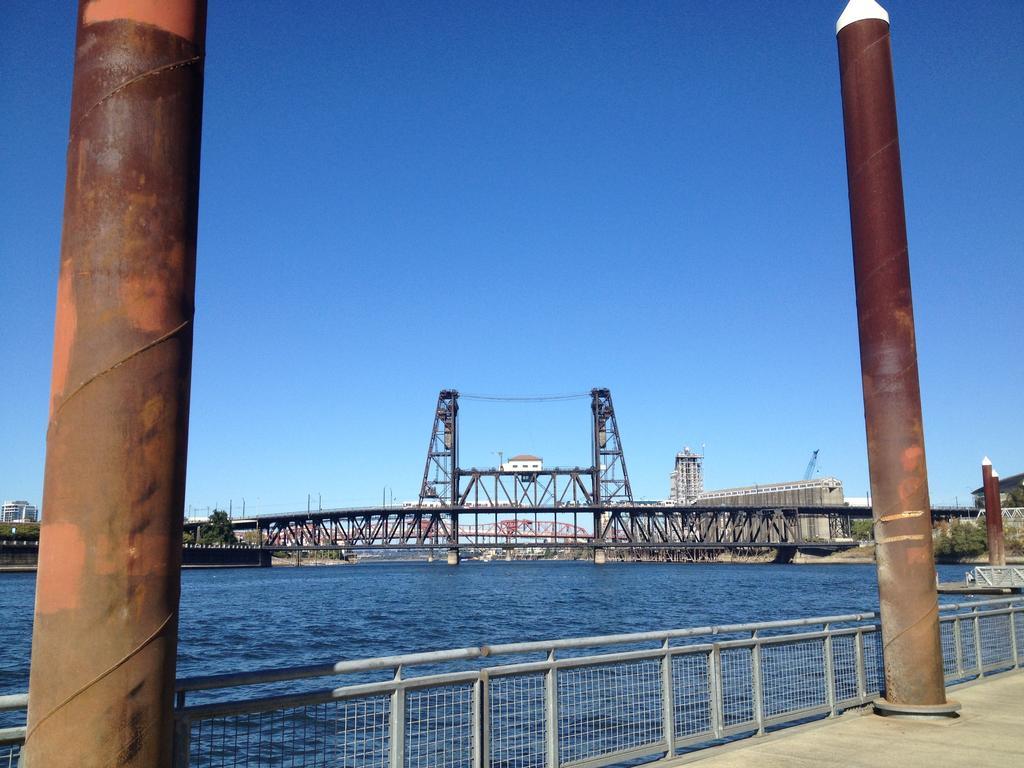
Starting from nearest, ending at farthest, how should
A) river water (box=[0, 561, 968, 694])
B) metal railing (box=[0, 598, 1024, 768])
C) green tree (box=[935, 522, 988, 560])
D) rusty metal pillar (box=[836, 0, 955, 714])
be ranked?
metal railing (box=[0, 598, 1024, 768]), rusty metal pillar (box=[836, 0, 955, 714]), river water (box=[0, 561, 968, 694]), green tree (box=[935, 522, 988, 560])

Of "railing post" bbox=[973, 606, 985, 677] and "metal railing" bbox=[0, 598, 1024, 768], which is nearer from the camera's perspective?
"metal railing" bbox=[0, 598, 1024, 768]

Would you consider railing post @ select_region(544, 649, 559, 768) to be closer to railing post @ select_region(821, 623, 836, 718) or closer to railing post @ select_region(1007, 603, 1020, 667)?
railing post @ select_region(821, 623, 836, 718)

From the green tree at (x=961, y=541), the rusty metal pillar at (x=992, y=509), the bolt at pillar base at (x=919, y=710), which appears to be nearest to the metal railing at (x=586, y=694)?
the bolt at pillar base at (x=919, y=710)

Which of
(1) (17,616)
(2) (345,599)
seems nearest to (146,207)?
(1) (17,616)

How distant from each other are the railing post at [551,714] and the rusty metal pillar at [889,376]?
3.55 m

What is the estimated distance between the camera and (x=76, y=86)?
3.57 meters

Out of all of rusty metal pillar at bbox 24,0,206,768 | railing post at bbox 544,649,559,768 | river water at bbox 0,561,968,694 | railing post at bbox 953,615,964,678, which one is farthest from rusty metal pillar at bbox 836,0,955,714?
river water at bbox 0,561,968,694

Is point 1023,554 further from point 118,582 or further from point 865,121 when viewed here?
point 118,582

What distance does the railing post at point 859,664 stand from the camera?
9.16 metres

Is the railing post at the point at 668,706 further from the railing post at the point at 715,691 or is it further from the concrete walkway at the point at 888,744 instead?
the railing post at the point at 715,691

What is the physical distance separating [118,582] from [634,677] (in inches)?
203

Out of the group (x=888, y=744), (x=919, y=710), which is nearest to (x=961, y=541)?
(x=919, y=710)

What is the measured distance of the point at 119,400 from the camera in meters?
3.31

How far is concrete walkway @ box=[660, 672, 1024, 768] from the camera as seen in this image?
21.2ft
